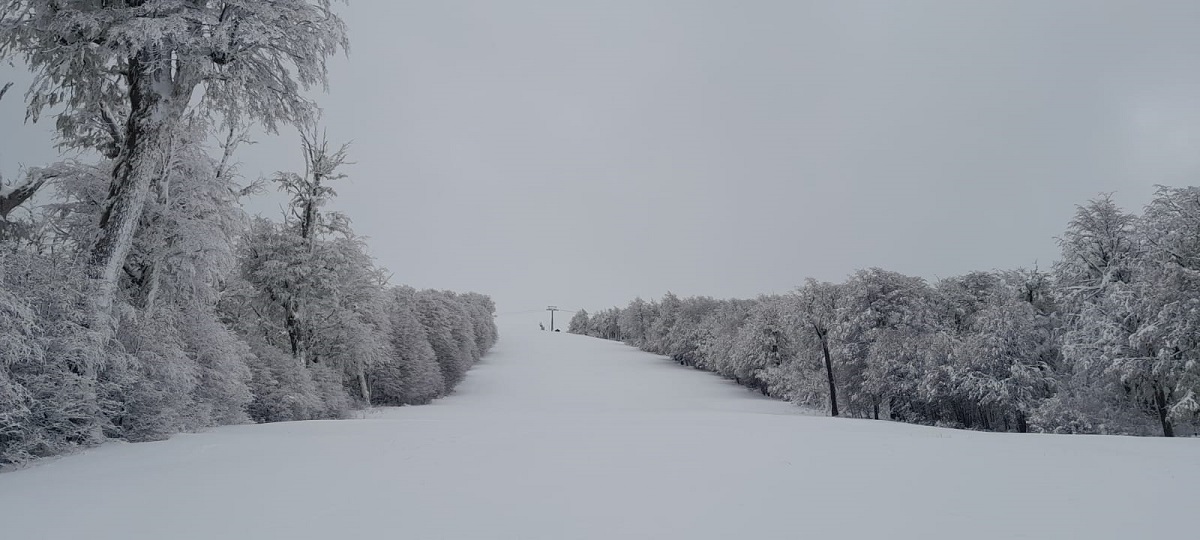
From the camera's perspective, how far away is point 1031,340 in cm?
2898

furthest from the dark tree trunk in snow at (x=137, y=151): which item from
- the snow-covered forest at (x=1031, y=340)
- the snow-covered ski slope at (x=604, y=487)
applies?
the snow-covered forest at (x=1031, y=340)

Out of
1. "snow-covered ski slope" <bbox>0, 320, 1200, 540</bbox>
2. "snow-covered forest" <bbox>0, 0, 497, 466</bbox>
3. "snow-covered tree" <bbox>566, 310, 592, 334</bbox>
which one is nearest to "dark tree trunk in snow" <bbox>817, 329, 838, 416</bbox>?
"snow-covered ski slope" <bbox>0, 320, 1200, 540</bbox>

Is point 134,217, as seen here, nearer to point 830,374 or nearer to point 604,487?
point 604,487

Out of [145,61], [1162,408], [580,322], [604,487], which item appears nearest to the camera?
[604,487]

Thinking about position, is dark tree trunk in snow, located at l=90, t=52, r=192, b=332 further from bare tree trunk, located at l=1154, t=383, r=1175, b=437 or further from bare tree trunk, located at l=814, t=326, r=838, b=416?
bare tree trunk, located at l=814, t=326, r=838, b=416

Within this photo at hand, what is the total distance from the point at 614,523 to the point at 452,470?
8.38 ft

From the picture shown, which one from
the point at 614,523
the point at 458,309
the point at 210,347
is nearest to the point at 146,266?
the point at 210,347

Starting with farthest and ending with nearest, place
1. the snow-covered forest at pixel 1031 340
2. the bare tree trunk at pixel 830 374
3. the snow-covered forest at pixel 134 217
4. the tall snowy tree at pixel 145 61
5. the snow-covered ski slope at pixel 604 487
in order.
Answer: the bare tree trunk at pixel 830 374
the snow-covered forest at pixel 1031 340
the tall snowy tree at pixel 145 61
the snow-covered forest at pixel 134 217
the snow-covered ski slope at pixel 604 487

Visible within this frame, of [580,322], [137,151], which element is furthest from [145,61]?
[580,322]

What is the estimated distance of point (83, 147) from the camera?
12531mm

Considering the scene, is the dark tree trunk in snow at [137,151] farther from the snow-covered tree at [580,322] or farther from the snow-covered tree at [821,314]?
the snow-covered tree at [580,322]

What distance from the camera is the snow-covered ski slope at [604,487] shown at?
4566mm

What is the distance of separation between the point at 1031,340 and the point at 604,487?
33.4m

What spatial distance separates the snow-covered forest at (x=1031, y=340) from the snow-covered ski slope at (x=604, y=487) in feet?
49.8
